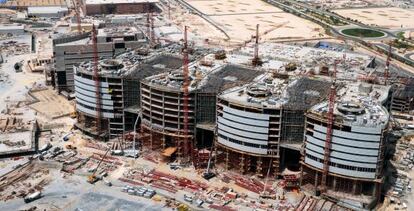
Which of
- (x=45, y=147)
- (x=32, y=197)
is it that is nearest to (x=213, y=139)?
(x=45, y=147)

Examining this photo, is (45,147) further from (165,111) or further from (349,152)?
(349,152)

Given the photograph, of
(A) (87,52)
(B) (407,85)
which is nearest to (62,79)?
(A) (87,52)

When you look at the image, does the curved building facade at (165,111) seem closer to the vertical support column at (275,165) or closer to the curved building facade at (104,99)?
the curved building facade at (104,99)

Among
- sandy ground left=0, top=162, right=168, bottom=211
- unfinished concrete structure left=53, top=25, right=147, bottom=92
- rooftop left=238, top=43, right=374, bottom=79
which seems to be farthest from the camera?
unfinished concrete structure left=53, top=25, right=147, bottom=92

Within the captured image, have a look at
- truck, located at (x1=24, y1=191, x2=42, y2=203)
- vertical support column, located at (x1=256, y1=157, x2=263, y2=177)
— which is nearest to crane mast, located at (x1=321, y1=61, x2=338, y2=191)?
vertical support column, located at (x1=256, y1=157, x2=263, y2=177)

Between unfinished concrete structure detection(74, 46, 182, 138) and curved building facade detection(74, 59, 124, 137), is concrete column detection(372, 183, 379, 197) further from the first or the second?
curved building facade detection(74, 59, 124, 137)

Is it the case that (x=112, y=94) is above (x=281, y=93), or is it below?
below

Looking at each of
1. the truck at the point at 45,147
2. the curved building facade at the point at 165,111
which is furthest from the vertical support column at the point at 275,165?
the truck at the point at 45,147
